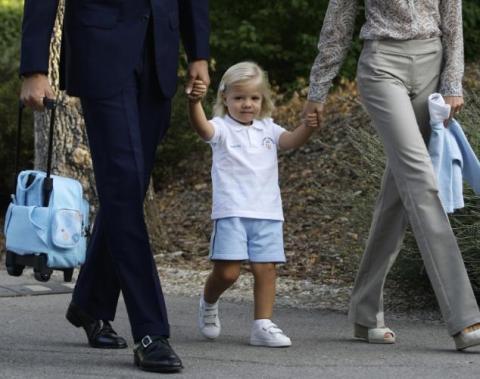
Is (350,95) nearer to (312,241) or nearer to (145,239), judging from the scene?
(312,241)

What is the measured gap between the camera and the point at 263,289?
5.66 m

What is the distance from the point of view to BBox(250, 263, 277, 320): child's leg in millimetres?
5656

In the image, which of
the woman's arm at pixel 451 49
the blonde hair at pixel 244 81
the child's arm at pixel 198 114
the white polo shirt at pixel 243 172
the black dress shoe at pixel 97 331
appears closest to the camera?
the child's arm at pixel 198 114

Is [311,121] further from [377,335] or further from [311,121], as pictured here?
[377,335]

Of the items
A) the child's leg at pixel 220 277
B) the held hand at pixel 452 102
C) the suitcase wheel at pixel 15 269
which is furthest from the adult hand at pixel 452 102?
the suitcase wheel at pixel 15 269

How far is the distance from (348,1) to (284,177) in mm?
5389

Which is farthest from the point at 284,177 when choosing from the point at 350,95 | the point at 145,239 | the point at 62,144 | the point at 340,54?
the point at 145,239

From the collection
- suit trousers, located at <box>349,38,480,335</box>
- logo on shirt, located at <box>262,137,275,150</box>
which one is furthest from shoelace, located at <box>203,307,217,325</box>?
logo on shirt, located at <box>262,137,275,150</box>

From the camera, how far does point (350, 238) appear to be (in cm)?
790

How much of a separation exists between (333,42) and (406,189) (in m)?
0.78

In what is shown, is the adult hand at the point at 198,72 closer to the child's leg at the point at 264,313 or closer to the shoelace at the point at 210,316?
the child's leg at the point at 264,313

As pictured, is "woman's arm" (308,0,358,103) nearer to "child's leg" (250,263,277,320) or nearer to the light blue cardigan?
the light blue cardigan

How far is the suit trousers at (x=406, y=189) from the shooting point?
536 centimetres

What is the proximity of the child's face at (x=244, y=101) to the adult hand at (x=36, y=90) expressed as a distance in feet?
3.69
